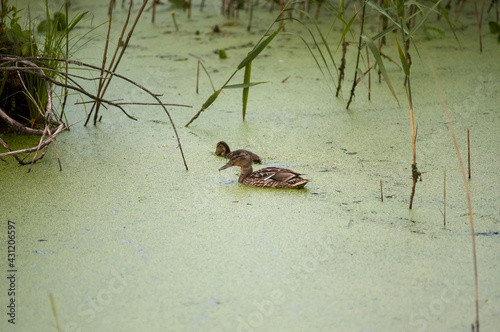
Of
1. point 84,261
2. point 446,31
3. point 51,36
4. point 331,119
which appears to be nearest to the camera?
point 84,261

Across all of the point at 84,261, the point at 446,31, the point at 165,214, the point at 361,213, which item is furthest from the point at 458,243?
the point at 446,31

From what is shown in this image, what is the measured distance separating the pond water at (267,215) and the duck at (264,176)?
0.04m

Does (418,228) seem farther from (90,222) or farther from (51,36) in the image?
(51,36)

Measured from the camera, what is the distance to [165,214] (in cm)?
229

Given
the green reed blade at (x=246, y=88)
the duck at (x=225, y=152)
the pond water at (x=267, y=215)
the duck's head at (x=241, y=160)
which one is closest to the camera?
the pond water at (x=267, y=215)

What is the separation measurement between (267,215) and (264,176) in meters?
0.29

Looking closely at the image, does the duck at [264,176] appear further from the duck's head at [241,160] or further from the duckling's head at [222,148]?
the duckling's head at [222,148]

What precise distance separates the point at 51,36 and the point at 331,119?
4.79ft

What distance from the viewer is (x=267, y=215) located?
2281 mm

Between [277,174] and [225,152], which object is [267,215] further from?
[225,152]

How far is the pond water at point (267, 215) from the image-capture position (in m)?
1.72

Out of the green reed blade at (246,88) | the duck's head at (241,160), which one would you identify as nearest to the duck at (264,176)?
the duck's head at (241,160)

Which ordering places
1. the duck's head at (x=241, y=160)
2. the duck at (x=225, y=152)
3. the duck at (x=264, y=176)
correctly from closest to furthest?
the duck at (x=264, y=176) < the duck's head at (x=241, y=160) < the duck at (x=225, y=152)

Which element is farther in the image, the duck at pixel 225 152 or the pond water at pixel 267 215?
the duck at pixel 225 152
